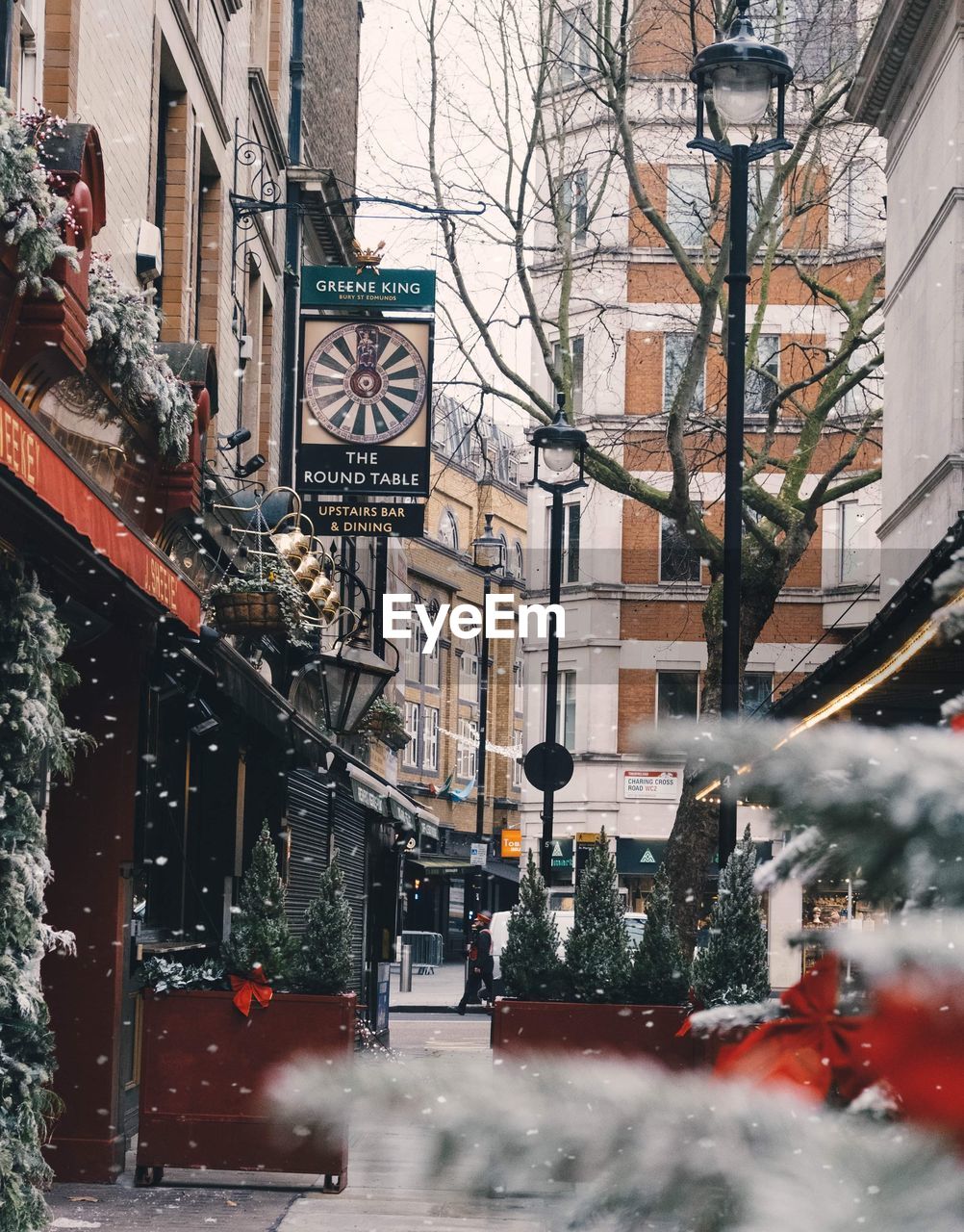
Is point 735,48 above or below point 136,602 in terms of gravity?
above

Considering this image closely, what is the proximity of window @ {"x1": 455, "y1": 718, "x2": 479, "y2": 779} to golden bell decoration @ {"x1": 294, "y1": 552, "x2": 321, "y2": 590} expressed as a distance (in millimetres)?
47207

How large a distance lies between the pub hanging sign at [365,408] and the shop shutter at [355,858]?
4.90m

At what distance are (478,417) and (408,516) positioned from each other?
563cm

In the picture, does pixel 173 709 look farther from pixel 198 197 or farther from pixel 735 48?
pixel 735 48

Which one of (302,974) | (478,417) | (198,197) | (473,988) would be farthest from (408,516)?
(473,988)

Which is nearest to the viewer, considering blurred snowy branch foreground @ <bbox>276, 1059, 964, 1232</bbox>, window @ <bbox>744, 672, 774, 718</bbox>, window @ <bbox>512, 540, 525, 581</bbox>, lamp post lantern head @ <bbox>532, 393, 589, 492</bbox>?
blurred snowy branch foreground @ <bbox>276, 1059, 964, 1232</bbox>

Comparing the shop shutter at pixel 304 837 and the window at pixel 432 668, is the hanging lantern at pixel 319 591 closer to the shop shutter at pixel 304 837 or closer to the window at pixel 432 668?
the shop shutter at pixel 304 837

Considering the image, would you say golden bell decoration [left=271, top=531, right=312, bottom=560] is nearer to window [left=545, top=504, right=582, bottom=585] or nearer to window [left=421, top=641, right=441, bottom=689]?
window [left=545, top=504, right=582, bottom=585]

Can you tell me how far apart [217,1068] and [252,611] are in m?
5.28

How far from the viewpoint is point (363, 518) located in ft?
59.7

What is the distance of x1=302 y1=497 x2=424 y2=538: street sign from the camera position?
1802 cm

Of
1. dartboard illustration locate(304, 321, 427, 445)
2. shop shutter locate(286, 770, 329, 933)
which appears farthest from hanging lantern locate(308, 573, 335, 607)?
shop shutter locate(286, 770, 329, 933)

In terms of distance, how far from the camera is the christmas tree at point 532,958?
10617 millimetres

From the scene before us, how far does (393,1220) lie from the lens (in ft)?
29.8
